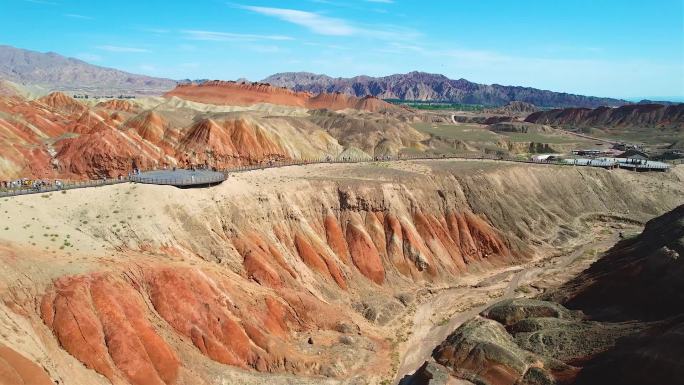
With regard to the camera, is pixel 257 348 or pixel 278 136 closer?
pixel 257 348

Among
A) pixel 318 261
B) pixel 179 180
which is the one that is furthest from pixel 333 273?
pixel 179 180

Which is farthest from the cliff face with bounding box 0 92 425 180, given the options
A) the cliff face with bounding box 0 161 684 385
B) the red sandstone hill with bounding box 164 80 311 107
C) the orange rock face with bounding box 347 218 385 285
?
the orange rock face with bounding box 347 218 385 285

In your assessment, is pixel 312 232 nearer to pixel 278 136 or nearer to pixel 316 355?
pixel 316 355

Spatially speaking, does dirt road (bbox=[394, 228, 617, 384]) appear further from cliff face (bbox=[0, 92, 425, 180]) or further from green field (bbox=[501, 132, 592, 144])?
green field (bbox=[501, 132, 592, 144])

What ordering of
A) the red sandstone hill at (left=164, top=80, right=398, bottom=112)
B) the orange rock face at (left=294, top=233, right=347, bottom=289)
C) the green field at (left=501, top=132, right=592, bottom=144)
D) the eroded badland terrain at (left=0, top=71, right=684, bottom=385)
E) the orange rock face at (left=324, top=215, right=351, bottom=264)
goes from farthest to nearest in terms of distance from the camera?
the red sandstone hill at (left=164, top=80, right=398, bottom=112)
the green field at (left=501, top=132, right=592, bottom=144)
the orange rock face at (left=324, top=215, right=351, bottom=264)
the orange rock face at (left=294, top=233, right=347, bottom=289)
the eroded badland terrain at (left=0, top=71, right=684, bottom=385)

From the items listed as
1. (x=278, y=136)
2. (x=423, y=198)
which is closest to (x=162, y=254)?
(x=423, y=198)

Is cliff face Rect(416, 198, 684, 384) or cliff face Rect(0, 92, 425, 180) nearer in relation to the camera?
cliff face Rect(416, 198, 684, 384)

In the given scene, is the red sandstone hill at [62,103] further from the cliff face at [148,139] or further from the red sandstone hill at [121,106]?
the red sandstone hill at [121,106]
